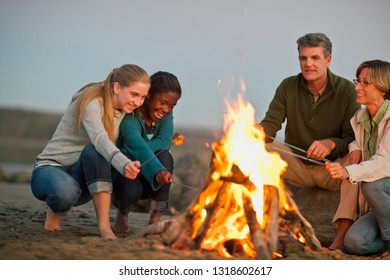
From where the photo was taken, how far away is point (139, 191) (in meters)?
4.48

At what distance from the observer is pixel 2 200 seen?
618 cm

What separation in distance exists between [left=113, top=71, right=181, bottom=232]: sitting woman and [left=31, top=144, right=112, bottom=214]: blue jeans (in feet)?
0.87

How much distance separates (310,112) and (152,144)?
4.20 feet

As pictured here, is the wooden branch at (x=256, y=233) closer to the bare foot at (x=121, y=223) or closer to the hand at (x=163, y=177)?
the hand at (x=163, y=177)

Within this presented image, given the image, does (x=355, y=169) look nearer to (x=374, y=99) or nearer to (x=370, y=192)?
(x=370, y=192)

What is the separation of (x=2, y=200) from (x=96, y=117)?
2465mm

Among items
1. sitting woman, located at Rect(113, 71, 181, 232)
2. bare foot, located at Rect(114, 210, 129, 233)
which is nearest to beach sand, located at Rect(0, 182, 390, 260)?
bare foot, located at Rect(114, 210, 129, 233)

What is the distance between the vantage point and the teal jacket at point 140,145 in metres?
4.27

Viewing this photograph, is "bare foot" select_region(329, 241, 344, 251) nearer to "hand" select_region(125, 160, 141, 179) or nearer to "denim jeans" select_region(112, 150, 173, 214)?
"denim jeans" select_region(112, 150, 173, 214)

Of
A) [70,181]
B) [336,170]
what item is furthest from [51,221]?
[336,170]

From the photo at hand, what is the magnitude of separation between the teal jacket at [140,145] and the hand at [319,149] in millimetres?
984

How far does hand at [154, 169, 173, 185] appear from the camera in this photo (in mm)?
4113

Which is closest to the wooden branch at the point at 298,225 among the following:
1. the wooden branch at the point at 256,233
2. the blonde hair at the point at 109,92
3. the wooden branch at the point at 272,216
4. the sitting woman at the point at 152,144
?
the wooden branch at the point at 272,216

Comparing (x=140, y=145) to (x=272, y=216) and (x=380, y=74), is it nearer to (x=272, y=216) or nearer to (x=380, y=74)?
(x=272, y=216)
